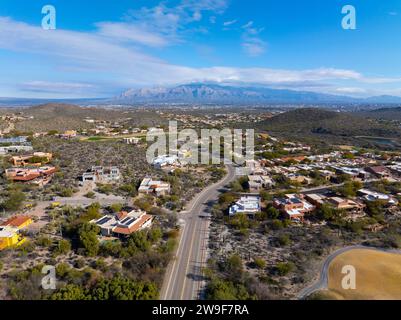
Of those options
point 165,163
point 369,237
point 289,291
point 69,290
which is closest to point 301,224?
point 369,237

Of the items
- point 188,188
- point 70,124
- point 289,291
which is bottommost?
point 289,291

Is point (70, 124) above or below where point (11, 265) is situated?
above

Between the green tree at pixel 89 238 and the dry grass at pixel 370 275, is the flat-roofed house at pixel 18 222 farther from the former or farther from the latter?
the dry grass at pixel 370 275

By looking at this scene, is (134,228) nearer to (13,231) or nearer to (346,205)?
(13,231)

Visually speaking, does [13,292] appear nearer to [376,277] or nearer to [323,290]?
[323,290]

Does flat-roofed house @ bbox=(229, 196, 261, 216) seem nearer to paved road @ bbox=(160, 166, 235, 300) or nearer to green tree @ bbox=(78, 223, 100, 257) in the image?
paved road @ bbox=(160, 166, 235, 300)
